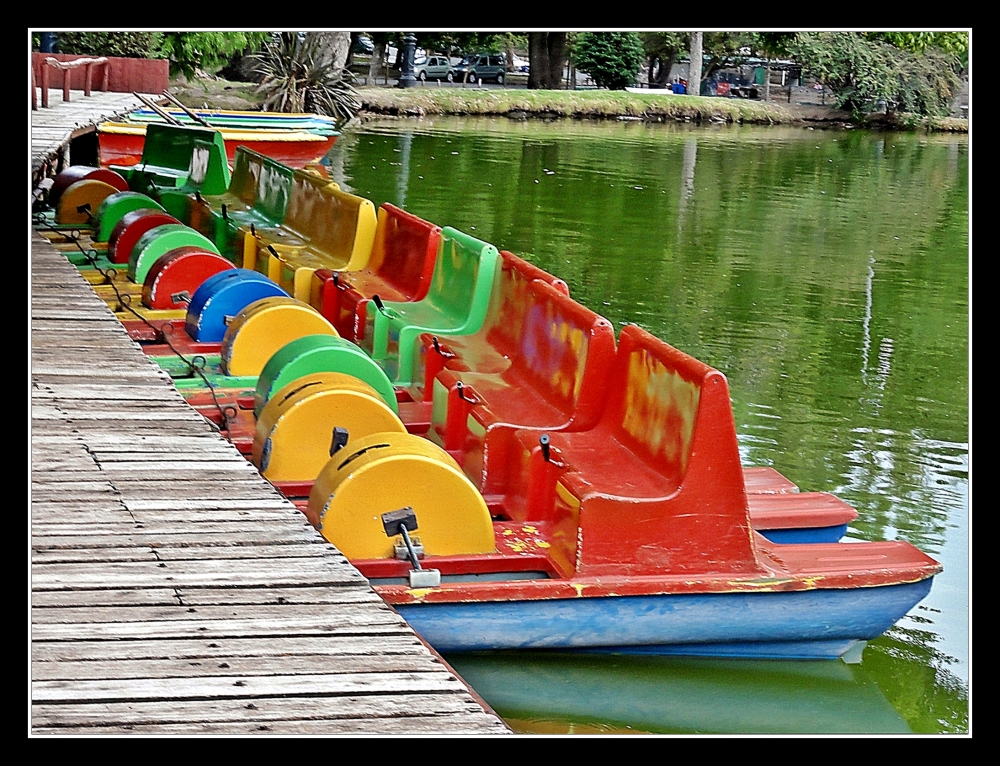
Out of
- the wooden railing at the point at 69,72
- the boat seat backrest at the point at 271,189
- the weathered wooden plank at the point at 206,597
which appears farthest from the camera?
the wooden railing at the point at 69,72

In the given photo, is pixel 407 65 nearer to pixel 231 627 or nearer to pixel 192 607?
pixel 192 607

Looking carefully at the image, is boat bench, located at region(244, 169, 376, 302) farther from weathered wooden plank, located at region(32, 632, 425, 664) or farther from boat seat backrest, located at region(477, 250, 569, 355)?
weathered wooden plank, located at region(32, 632, 425, 664)

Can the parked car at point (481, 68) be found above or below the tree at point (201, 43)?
above

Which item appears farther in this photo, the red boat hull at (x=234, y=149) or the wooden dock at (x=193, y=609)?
the red boat hull at (x=234, y=149)

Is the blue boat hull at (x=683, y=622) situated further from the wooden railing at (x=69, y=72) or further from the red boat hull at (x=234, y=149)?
the red boat hull at (x=234, y=149)

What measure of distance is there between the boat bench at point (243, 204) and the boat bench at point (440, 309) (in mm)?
2788

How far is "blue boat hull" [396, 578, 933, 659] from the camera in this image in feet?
17.4

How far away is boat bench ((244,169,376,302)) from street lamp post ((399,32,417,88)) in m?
32.4

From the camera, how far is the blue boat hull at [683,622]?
5.29 meters

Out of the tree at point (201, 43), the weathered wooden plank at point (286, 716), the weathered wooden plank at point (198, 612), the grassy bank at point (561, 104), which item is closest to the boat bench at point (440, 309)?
the weathered wooden plank at point (198, 612)

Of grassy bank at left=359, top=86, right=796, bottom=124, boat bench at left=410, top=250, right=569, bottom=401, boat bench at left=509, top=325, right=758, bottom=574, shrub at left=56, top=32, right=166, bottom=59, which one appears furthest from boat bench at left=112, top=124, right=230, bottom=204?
grassy bank at left=359, top=86, right=796, bottom=124

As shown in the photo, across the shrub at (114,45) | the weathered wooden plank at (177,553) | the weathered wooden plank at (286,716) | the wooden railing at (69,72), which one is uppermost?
the shrub at (114,45)

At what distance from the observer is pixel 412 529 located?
526 centimetres
